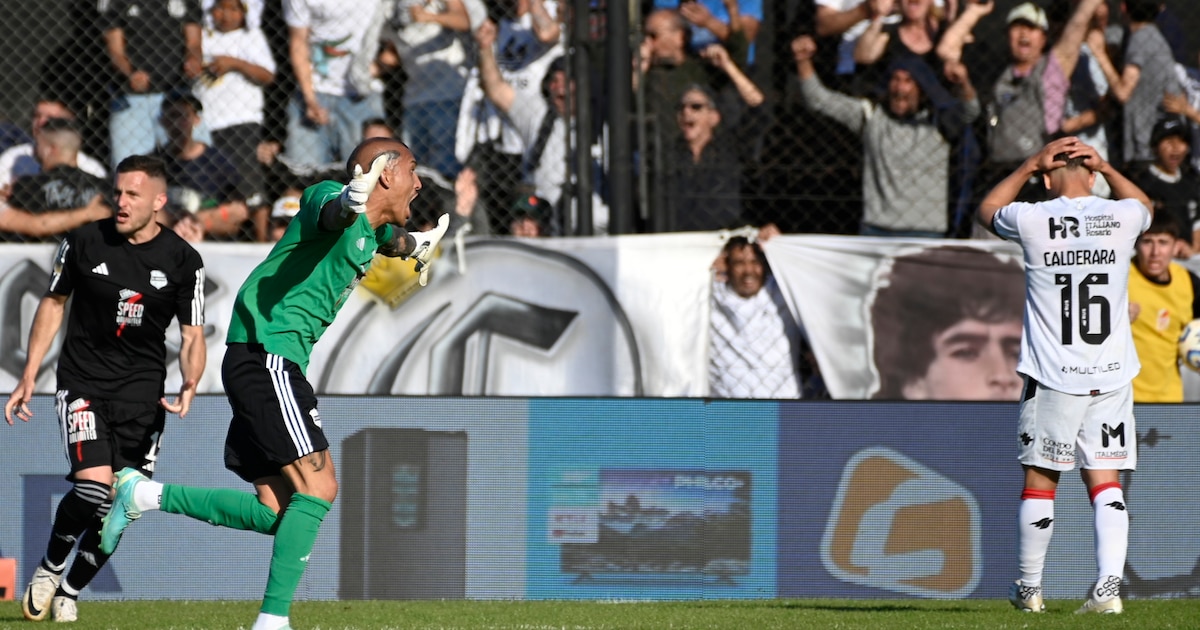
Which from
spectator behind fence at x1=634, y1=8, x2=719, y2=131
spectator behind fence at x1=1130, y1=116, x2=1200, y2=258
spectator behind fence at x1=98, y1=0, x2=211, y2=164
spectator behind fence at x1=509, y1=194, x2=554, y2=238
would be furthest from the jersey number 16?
spectator behind fence at x1=98, y1=0, x2=211, y2=164

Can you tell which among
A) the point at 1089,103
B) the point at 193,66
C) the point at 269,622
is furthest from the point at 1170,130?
the point at 269,622

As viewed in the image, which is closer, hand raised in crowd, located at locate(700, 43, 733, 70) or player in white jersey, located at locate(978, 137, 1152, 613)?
player in white jersey, located at locate(978, 137, 1152, 613)

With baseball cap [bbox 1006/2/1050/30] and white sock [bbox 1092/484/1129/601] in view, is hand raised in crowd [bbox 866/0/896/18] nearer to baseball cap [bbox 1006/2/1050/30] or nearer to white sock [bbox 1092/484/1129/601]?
baseball cap [bbox 1006/2/1050/30]

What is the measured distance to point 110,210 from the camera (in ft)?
31.7

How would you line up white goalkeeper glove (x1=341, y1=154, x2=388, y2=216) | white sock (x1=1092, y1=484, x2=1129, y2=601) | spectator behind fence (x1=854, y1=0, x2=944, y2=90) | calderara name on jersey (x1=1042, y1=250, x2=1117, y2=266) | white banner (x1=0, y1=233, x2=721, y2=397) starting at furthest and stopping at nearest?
spectator behind fence (x1=854, y1=0, x2=944, y2=90)
white banner (x1=0, y1=233, x2=721, y2=397)
calderara name on jersey (x1=1042, y1=250, x2=1117, y2=266)
white sock (x1=1092, y1=484, x2=1129, y2=601)
white goalkeeper glove (x1=341, y1=154, x2=388, y2=216)

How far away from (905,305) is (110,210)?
17.8 feet

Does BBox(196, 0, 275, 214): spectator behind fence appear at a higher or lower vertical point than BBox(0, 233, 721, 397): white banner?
higher

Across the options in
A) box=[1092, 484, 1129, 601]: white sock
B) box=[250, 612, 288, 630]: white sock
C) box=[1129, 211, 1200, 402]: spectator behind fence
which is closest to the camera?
box=[250, 612, 288, 630]: white sock

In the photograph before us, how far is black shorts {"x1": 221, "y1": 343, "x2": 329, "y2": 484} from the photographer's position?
530 centimetres


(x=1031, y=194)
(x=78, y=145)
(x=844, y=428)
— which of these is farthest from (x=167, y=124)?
(x=1031, y=194)

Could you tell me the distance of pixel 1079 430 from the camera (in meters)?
6.80

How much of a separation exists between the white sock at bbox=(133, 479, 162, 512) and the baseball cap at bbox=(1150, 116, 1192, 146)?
290 inches

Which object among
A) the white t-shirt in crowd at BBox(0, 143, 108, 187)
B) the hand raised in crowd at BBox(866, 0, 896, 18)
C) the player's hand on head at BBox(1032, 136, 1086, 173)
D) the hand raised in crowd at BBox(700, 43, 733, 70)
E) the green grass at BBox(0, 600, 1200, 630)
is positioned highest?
the hand raised in crowd at BBox(866, 0, 896, 18)

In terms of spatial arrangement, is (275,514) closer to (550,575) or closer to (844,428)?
(550,575)
